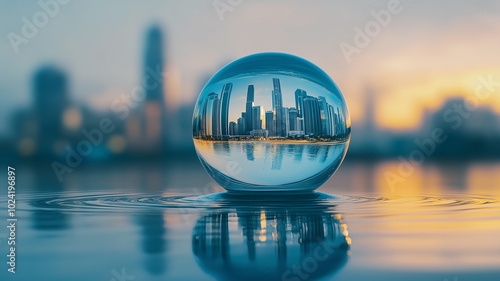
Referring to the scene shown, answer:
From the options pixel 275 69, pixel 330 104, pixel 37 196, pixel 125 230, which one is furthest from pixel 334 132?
pixel 37 196

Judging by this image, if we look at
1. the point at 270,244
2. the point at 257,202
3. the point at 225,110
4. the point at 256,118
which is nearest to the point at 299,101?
the point at 256,118

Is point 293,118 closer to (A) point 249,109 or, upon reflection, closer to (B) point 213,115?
(A) point 249,109

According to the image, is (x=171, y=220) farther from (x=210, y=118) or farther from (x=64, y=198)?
(x=64, y=198)

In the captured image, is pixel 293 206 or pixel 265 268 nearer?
Answer: pixel 265 268

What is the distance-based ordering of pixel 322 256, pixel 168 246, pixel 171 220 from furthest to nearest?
pixel 171 220, pixel 168 246, pixel 322 256

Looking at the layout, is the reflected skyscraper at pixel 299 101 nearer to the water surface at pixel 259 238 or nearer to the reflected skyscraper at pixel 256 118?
the reflected skyscraper at pixel 256 118

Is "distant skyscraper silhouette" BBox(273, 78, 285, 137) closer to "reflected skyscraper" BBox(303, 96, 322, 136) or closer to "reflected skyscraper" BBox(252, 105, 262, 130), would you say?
"reflected skyscraper" BBox(252, 105, 262, 130)

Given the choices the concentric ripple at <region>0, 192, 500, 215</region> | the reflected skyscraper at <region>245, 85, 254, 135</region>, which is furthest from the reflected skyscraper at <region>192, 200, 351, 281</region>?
the reflected skyscraper at <region>245, 85, 254, 135</region>
